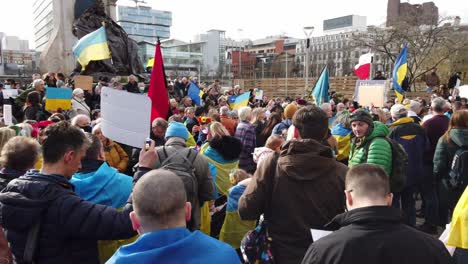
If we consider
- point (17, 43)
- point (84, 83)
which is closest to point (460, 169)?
point (84, 83)

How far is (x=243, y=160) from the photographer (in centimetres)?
666

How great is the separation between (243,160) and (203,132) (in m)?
1.25

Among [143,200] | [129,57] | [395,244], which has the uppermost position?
[129,57]

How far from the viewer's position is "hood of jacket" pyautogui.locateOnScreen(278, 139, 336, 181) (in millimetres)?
2629

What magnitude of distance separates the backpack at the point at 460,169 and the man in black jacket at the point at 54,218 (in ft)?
14.0

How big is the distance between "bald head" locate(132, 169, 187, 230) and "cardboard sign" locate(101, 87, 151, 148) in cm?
136

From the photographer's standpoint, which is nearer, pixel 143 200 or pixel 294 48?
pixel 143 200

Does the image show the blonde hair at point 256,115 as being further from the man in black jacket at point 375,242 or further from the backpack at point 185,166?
the man in black jacket at point 375,242

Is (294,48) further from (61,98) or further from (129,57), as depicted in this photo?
(61,98)

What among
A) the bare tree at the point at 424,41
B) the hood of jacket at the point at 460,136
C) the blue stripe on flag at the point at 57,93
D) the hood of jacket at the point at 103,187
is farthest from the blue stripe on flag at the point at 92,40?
the bare tree at the point at 424,41

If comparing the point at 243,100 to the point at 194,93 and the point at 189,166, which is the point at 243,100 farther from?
the point at 189,166

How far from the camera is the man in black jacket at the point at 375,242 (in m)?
1.84

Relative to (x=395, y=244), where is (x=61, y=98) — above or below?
above

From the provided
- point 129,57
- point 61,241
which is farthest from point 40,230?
point 129,57
